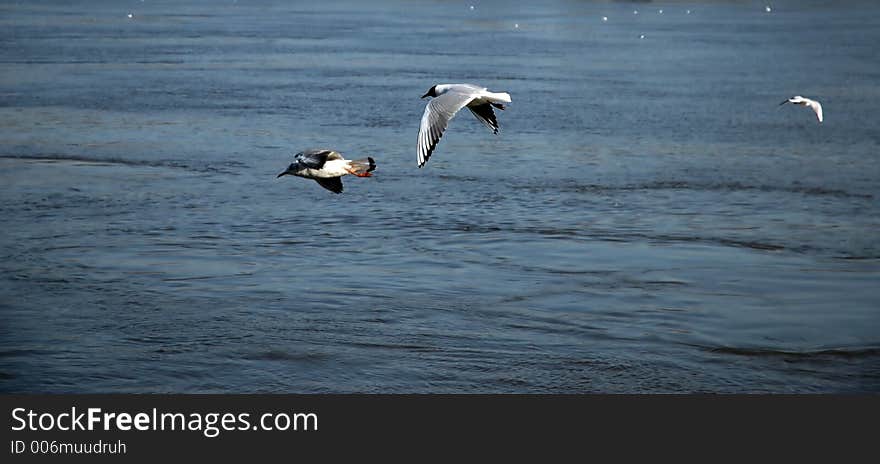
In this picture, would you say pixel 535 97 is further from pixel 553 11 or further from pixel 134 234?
pixel 553 11

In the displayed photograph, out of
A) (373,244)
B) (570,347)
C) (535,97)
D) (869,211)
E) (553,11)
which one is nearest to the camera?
(570,347)

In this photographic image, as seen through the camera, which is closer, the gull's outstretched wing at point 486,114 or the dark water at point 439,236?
the dark water at point 439,236

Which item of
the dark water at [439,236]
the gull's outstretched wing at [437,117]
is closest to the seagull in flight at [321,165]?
the gull's outstretched wing at [437,117]

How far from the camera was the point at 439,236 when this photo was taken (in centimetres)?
1383

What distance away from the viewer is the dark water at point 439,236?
10148 millimetres

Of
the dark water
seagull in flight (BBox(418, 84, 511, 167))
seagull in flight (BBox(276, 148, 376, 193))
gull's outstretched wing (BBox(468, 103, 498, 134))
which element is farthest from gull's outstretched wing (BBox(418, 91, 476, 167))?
the dark water

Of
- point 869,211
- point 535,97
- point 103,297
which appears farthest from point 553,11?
point 103,297

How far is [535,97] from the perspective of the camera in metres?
24.1

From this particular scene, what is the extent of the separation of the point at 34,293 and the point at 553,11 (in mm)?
49365

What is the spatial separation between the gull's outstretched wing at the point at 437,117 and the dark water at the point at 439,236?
1594mm

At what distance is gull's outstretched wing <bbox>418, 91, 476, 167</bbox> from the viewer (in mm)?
10094

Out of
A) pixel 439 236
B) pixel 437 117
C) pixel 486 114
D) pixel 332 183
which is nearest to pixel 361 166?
pixel 332 183

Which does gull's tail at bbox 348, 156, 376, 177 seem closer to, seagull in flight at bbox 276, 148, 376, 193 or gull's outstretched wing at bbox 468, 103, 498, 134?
seagull in flight at bbox 276, 148, 376, 193

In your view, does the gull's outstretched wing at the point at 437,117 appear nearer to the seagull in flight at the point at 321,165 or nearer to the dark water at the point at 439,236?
the seagull in flight at the point at 321,165
